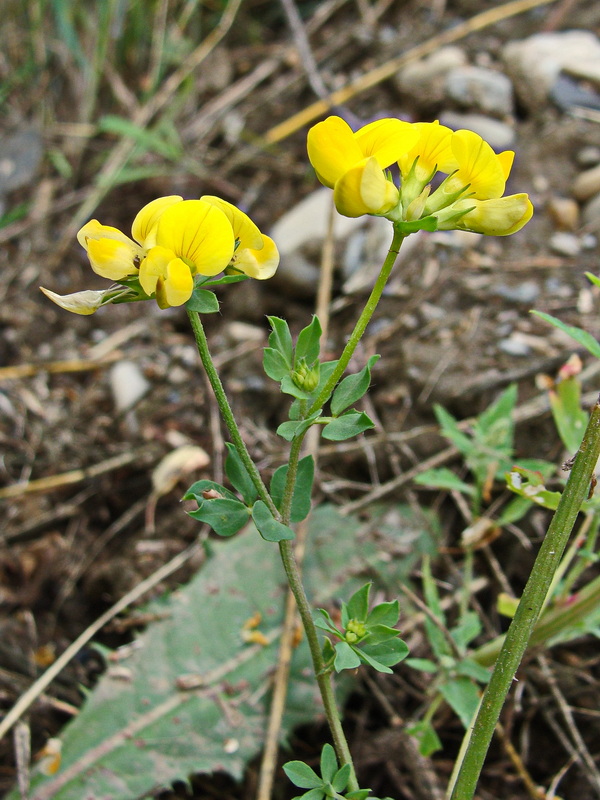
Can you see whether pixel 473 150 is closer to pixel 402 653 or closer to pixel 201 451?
pixel 402 653

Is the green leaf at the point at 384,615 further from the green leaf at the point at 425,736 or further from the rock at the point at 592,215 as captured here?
the rock at the point at 592,215

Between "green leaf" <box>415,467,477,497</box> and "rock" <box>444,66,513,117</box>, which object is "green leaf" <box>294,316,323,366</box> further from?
"rock" <box>444,66,513,117</box>

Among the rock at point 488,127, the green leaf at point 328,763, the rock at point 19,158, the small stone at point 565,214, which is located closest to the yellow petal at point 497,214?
the green leaf at point 328,763

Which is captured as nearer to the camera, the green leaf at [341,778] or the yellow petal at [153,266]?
the yellow petal at [153,266]

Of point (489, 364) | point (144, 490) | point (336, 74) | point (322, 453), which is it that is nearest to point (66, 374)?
point (144, 490)

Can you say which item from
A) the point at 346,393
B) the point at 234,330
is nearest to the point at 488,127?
the point at 234,330

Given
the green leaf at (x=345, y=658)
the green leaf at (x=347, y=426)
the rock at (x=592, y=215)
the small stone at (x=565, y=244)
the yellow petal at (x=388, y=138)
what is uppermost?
the yellow petal at (x=388, y=138)

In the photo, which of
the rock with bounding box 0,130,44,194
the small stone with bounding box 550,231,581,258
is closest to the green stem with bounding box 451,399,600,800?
the small stone with bounding box 550,231,581,258
